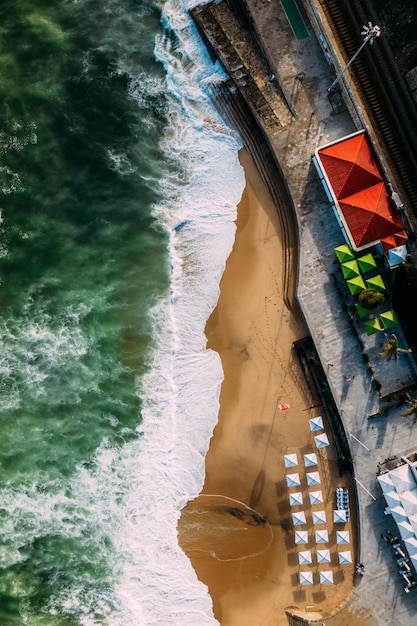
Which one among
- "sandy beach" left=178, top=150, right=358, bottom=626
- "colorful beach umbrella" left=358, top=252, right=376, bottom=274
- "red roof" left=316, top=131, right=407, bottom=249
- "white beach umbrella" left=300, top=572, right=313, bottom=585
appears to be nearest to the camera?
"red roof" left=316, top=131, right=407, bottom=249

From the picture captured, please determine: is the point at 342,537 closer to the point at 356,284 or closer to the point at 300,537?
the point at 300,537

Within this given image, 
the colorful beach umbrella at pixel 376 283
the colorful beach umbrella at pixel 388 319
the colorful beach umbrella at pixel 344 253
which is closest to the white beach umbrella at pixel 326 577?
the colorful beach umbrella at pixel 388 319

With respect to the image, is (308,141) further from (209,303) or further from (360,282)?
(209,303)

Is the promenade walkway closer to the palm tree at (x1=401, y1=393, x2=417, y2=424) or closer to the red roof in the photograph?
the palm tree at (x1=401, y1=393, x2=417, y2=424)

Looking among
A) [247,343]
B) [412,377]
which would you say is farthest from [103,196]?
[412,377]

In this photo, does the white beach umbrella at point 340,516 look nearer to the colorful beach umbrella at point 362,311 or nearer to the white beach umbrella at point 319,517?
the white beach umbrella at point 319,517

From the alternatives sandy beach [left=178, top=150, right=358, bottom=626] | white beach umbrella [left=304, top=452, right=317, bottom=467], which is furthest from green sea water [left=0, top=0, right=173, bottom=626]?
white beach umbrella [left=304, top=452, right=317, bottom=467]

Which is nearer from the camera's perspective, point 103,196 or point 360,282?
point 360,282
